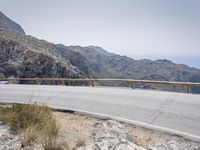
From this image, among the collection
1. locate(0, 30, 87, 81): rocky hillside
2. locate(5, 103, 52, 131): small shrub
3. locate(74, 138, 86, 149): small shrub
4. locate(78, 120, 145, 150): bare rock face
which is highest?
locate(0, 30, 87, 81): rocky hillside

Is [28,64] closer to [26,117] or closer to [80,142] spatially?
[26,117]

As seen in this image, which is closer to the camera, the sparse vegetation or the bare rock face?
the bare rock face

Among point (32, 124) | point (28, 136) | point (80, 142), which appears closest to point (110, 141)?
point (80, 142)

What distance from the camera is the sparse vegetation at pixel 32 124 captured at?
25.0ft

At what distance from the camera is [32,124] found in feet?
29.0

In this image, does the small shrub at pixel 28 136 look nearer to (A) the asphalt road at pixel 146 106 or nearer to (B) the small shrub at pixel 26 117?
(B) the small shrub at pixel 26 117

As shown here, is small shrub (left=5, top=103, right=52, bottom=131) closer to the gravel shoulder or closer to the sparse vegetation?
the sparse vegetation

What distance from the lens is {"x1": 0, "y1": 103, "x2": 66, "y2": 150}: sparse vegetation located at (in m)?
7.61

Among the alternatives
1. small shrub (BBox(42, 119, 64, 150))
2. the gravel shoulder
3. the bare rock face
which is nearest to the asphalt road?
the gravel shoulder

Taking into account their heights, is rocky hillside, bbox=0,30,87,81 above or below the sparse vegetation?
above

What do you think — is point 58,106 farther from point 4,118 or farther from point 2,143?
point 2,143

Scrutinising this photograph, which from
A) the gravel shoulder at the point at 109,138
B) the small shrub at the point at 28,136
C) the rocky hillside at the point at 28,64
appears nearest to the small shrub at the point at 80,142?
the gravel shoulder at the point at 109,138

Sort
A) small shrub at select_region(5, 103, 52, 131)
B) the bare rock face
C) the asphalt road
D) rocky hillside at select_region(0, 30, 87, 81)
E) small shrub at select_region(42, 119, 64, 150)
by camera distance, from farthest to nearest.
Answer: rocky hillside at select_region(0, 30, 87, 81), the asphalt road, small shrub at select_region(5, 103, 52, 131), small shrub at select_region(42, 119, 64, 150), the bare rock face

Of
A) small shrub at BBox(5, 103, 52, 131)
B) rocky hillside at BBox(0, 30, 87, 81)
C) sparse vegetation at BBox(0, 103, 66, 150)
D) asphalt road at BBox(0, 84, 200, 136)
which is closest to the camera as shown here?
sparse vegetation at BBox(0, 103, 66, 150)
